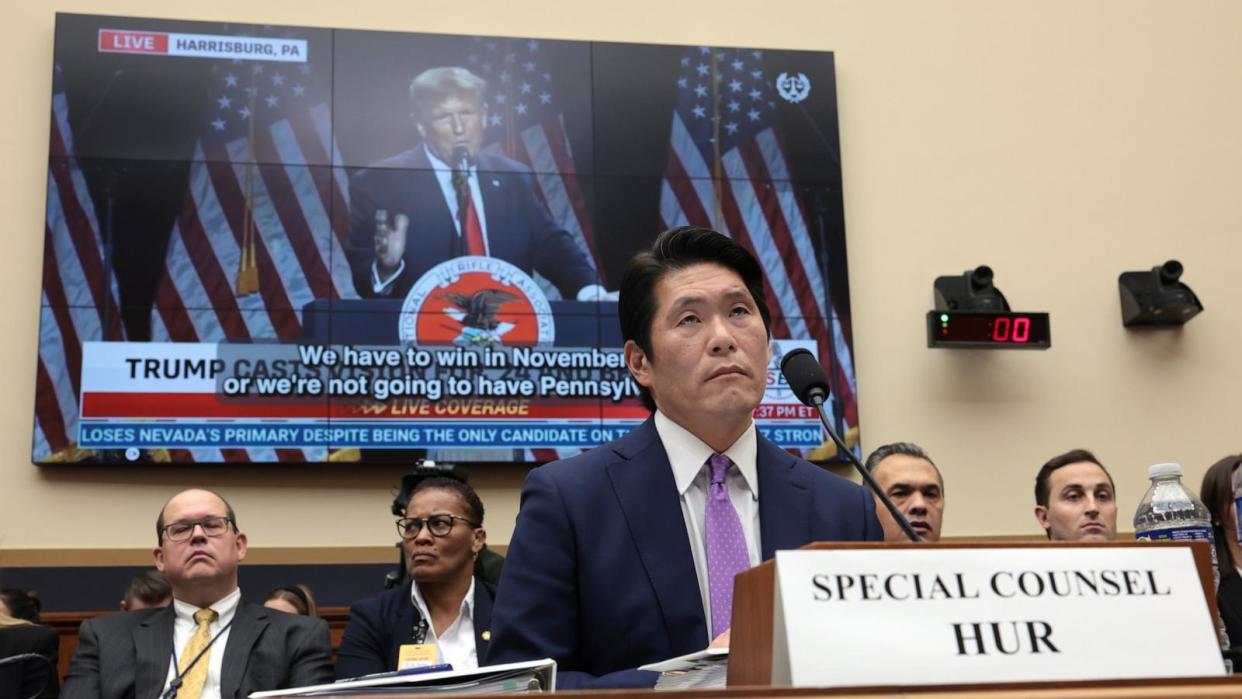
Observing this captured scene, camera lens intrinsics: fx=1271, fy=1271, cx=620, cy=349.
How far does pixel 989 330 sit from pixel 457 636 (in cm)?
355

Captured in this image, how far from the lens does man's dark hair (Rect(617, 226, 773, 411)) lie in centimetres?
204

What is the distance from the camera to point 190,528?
3.60 meters

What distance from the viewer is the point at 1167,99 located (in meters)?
6.93

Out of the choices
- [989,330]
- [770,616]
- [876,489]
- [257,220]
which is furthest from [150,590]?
[770,616]

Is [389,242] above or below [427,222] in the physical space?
below

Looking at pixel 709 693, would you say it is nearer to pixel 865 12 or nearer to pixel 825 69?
pixel 825 69

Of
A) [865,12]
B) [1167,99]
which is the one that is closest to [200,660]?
[865,12]

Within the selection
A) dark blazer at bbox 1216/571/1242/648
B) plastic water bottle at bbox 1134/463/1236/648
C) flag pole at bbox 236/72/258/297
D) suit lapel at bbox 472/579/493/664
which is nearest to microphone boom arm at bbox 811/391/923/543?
plastic water bottle at bbox 1134/463/1236/648

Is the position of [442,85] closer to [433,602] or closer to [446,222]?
[446,222]

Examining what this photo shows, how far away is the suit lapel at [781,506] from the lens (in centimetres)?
193

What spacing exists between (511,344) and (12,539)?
2339 millimetres

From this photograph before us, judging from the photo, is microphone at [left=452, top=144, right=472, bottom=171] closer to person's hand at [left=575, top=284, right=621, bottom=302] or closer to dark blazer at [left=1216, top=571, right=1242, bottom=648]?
person's hand at [left=575, top=284, right=621, bottom=302]

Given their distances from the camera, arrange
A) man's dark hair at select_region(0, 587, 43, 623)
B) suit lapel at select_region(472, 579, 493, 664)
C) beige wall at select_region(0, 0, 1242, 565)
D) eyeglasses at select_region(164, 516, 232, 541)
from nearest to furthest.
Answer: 1. eyeglasses at select_region(164, 516, 232, 541)
2. suit lapel at select_region(472, 579, 493, 664)
3. man's dark hair at select_region(0, 587, 43, 623)
4. beige wall at select_region(0, 0, 1242, 565)

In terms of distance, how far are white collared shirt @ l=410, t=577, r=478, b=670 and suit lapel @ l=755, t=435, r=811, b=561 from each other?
1.94 metres
